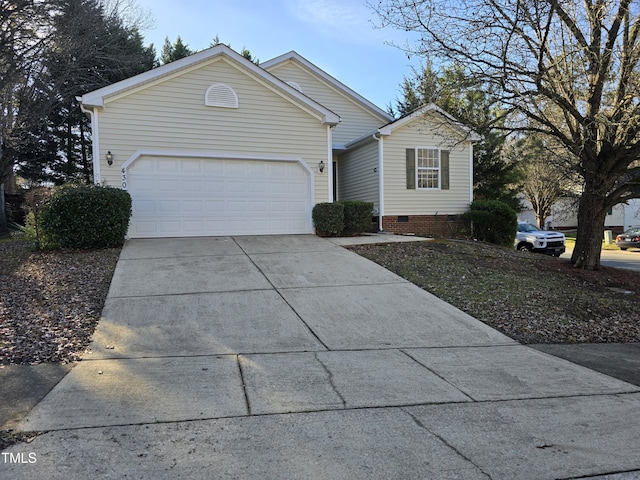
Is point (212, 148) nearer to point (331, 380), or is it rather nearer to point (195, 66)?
point (195, 66)

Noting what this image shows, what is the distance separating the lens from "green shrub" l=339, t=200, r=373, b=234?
13.8 m

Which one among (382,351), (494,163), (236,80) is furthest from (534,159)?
(382,351)

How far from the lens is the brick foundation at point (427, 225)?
16.5 metres

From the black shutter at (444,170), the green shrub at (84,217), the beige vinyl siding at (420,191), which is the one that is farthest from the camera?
the black shutter at (444,170)

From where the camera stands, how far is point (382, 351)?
5.42 meters

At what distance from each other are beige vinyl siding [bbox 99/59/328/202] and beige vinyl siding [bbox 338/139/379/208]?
2.90m

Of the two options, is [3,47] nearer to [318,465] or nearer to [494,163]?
[318,465]

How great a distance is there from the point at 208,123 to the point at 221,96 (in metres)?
0.92

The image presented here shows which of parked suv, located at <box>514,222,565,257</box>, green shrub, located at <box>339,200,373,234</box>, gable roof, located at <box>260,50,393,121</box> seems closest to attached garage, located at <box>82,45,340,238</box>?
green shrub, located at <box>339,200,373,234</box>

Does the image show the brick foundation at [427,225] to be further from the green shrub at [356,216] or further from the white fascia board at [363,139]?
the white fascia board at [363,139]

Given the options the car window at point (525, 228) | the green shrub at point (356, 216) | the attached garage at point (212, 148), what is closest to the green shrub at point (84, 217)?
the attached garage at point (212, 148)

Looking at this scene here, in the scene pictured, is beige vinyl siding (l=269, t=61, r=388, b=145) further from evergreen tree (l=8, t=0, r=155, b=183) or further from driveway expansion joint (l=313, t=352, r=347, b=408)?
driveway expansion joint (l=313, t=352, r=347, b=408)

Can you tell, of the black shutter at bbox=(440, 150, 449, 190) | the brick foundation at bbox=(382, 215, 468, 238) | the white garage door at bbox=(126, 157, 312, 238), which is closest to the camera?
the white garage door at bbox=(126, 157, 312, 238)

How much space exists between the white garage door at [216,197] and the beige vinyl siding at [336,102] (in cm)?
547
